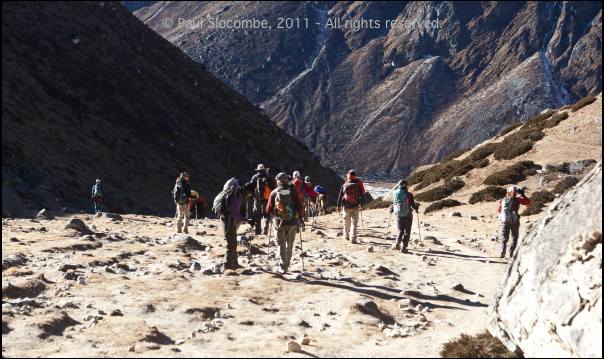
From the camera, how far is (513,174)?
121ft

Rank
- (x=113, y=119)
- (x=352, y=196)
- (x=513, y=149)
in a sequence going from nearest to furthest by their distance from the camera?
1. (x=352, y=196)
2. (x=513, y=149)
3. (x=113, y=119)

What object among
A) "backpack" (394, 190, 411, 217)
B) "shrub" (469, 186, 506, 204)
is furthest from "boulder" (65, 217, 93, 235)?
"shrub" (469, 186, 506, 204)

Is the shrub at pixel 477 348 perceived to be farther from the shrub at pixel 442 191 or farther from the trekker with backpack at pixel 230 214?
the shrub at pixel 442 191

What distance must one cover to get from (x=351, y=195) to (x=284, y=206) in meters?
5.95

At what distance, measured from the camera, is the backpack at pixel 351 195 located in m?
20.4

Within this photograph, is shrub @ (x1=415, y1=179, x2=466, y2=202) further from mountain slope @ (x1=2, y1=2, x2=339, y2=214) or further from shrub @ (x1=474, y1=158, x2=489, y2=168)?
mountain slope @ (x1=2, y1=2, x2=339, y2=214)

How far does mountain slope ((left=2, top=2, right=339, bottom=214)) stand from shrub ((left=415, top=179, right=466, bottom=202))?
1959cm

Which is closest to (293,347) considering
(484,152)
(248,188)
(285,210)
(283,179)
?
(285,210)

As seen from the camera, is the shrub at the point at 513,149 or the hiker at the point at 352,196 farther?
the shrub at the point at 513,149

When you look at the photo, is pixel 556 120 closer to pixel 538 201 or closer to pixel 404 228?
pixel 538 201

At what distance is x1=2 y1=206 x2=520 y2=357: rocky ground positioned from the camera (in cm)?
986

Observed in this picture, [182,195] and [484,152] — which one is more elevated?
[484,152]

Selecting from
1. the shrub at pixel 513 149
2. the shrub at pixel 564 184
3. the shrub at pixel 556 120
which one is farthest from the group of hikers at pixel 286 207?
the shrub at pixel 556 120

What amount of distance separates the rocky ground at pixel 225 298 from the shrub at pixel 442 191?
714 inches
